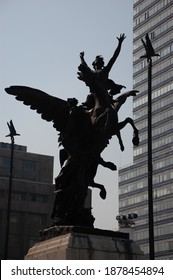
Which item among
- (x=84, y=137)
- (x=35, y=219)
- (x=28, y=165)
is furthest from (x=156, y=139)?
(x=84, y=137)

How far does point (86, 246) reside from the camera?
13.2 m

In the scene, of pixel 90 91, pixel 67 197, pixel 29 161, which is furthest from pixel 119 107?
pixel 29 161

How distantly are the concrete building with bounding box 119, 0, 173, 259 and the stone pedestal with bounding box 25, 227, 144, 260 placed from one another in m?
89.1

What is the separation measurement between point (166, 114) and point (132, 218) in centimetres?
2050

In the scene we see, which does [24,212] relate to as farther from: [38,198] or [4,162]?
[4,162]

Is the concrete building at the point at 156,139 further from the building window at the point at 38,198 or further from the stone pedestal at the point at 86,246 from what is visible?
the stone pedestal at the point at 86,246

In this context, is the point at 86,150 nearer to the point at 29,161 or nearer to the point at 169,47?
the point at 29,161

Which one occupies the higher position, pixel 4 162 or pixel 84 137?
pixel 4 162

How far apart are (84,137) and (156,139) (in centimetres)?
9512

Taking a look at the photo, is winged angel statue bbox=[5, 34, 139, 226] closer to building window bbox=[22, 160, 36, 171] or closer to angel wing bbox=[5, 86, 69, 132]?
angel wing bbox=[5, 86, 69, 132]

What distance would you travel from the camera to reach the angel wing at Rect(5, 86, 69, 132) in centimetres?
→ 1600

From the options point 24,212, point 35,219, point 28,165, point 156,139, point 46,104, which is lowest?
point 46,104

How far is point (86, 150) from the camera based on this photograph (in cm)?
1502

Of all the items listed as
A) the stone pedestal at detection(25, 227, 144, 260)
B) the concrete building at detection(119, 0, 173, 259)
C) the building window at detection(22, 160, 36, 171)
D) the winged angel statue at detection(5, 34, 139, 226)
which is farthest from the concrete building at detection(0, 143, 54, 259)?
the stone pedestal at detection(25, 227, 144, 260)
